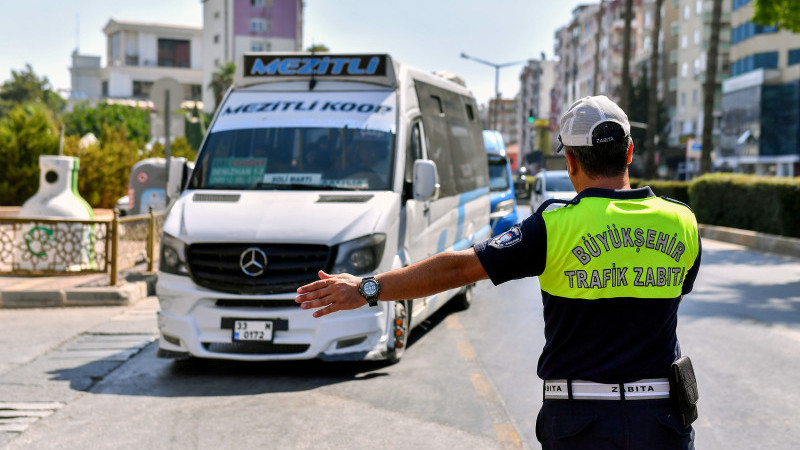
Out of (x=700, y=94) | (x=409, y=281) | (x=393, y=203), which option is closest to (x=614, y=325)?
(x=409, y=281)

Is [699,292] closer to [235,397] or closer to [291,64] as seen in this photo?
[291,64]

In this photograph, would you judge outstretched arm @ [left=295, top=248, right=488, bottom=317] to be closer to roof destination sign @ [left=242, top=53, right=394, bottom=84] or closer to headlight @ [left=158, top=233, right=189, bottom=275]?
headlight @ [left=158, top=233, right=189, bottom=275]

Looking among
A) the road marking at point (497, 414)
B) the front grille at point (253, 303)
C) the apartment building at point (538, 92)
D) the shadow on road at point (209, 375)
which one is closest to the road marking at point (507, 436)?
the road marking at point (497, 414)

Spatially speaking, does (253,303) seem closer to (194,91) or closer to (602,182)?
(602,182)

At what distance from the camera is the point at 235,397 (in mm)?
6961

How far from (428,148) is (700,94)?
74953mm

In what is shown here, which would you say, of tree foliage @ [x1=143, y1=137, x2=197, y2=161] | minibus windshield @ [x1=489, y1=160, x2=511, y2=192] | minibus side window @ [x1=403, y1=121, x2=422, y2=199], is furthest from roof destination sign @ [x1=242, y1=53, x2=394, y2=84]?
tree foliage @ [x1=143, y1=137, x2=197, y2=161]

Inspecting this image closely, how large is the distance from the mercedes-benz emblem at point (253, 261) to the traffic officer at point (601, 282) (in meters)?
4.56

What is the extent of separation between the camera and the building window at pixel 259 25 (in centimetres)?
9850

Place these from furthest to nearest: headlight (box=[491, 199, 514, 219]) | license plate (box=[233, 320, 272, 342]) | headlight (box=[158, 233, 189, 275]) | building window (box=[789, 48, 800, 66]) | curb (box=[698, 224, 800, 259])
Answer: building window (box=[789, 48, 800, 66]) → curb (box=[698, 224, 800, 259]) → headlight (box=[491, 199, 514, 219]) → headlight (box=[158, 233, 189, 275]) → license plate (box=[233, 320, 272, 342])

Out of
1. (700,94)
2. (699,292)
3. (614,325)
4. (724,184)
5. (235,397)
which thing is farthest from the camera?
(700,94)

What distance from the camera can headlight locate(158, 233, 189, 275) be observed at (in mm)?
7684

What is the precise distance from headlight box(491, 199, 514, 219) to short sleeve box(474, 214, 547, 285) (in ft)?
43.4

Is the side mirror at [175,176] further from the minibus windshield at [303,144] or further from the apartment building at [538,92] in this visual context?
the apartment building at [538,92]
